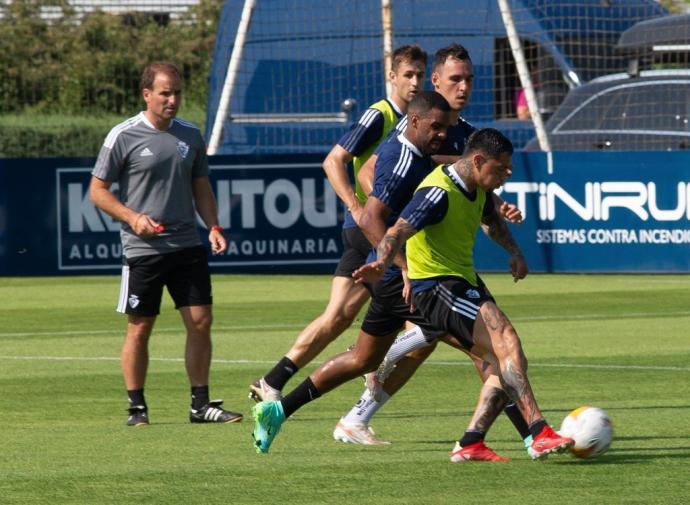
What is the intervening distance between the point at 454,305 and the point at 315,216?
12.1 m

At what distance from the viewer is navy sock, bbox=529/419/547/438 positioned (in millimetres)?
7578

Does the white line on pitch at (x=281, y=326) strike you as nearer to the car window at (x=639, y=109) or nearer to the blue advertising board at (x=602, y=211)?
the blue advertising board at (x=602, y=211)

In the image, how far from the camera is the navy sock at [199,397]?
9.72m

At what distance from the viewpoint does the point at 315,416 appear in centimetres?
991

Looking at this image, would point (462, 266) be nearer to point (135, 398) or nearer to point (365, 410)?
point (365, 410)

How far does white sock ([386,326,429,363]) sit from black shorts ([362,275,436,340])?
0.20 ft

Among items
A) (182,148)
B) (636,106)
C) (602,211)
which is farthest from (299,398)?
(636,106)

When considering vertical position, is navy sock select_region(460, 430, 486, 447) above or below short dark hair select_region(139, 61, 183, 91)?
below

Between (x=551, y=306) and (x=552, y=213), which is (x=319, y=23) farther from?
(x=551, y=306)

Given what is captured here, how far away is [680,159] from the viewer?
752 inches

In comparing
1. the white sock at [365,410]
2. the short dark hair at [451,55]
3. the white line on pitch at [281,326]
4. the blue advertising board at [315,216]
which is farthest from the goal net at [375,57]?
the white sock at [365,410]

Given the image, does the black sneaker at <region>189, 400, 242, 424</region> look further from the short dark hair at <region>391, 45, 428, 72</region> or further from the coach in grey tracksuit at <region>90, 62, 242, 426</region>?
the short dark hair at <region>391, 45, 428, 72</region>

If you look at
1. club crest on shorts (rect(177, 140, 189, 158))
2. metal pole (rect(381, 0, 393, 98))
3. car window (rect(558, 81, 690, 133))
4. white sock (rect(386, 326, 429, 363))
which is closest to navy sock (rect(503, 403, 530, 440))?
white sock (rect(386, 326, 429, 363))

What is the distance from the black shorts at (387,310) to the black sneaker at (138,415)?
5.16ft
